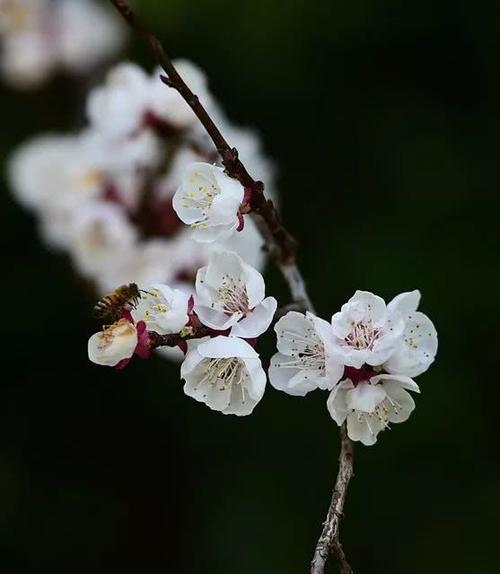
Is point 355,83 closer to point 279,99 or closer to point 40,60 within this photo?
point 279,99

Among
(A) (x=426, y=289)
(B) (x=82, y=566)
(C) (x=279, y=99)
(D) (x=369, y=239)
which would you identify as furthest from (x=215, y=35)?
(B) (x=82, y=566)

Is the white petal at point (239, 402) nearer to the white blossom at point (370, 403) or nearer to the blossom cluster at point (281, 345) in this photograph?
the blossom cluster at point (281, 345)

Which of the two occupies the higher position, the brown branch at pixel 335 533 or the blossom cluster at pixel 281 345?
the blossom cluster at pixel 281 345

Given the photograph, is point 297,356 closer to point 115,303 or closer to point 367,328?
point 367,328

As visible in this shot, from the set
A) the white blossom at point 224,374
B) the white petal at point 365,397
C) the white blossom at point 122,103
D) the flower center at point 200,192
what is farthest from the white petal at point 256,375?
the white blossom at point 122,103

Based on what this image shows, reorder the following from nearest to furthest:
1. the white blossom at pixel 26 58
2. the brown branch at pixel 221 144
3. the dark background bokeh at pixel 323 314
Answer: the brown branch at pixel 221 144 → the dark background bokeh at pixel 323 314 → the white blossom at pixel 26 58

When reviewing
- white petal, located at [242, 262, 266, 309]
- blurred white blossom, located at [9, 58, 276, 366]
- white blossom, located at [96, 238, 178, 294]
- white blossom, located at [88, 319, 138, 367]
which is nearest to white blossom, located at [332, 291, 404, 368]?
white petal, located at [242, 262, 266, 309]
